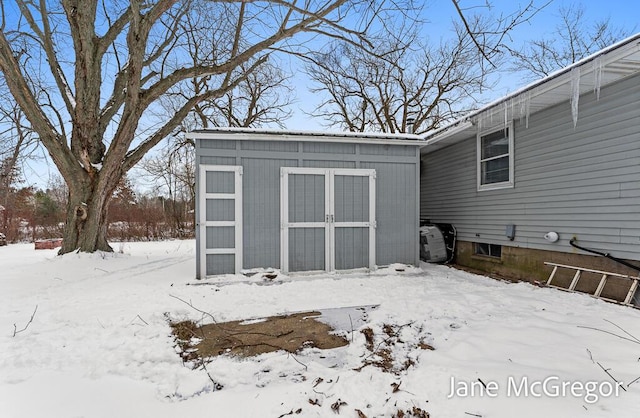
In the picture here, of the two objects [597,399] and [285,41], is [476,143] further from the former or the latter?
[597,399]

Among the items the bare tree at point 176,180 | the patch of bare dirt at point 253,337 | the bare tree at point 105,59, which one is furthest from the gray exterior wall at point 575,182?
the bare tree at point 176,180

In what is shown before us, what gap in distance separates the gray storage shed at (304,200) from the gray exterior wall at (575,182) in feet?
5.32

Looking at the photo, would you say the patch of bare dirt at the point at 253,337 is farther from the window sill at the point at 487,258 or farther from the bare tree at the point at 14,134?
the bare tree at the point at 14,134

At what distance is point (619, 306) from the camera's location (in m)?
3.71

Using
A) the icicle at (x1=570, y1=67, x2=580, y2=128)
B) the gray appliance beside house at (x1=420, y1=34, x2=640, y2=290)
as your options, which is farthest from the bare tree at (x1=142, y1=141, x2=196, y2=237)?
the icicle at (x1=570, y1=67, x2=580, y2=128)

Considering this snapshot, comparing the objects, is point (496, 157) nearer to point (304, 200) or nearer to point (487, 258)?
point (487, 258)

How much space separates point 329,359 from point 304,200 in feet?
11.1

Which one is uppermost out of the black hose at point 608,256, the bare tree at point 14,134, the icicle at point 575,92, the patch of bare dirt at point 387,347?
the bare tree at point 14,134

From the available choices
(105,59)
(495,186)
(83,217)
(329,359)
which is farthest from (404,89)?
(329,359)

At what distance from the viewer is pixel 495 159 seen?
20.2 feet

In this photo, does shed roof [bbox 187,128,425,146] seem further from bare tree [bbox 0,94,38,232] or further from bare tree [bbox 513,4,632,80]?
bare tree [bbox 513,4,632,80]

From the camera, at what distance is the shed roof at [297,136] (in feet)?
17.1

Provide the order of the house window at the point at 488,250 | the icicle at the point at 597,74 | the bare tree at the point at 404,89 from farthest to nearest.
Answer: the bare tree at the point at 404,89 → the house window at the point at 488,250 → the icicle at the point at 597,74

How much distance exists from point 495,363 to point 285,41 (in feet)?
25.5
